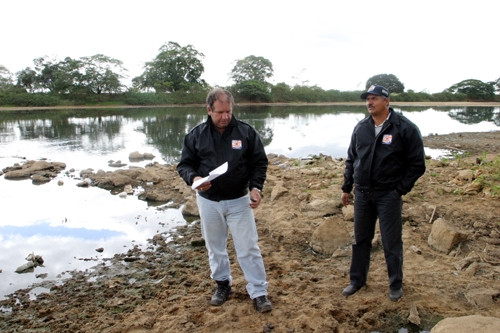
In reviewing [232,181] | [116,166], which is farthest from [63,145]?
[232,181]

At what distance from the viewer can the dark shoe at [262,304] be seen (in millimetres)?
2941

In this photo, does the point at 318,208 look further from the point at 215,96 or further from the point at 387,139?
the point at 215,96

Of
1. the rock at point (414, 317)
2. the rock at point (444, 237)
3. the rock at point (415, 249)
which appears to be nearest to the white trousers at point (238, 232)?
the rock at point (414, 317)

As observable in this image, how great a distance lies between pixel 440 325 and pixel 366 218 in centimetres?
94

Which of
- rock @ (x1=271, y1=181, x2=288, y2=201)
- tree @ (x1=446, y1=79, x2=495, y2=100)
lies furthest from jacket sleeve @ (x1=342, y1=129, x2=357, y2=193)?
tree @ (x1=446, y1=79, x2=495, y2=100)

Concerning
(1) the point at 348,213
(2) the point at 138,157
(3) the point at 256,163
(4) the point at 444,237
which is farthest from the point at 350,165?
(2) the point at 138,157

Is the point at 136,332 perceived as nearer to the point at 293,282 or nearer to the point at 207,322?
the point at 207,322

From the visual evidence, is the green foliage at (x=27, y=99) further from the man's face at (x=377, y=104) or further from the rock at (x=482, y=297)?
the rock at (x=482, y=297)

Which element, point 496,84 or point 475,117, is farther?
point 496,84

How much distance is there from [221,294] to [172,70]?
5990 centimetres

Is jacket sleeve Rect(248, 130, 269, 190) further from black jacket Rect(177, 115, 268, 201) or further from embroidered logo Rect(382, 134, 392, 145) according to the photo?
embroidered logo Rect(382, 134, 392, 145)

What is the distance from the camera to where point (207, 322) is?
2871 millimetres

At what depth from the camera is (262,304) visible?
2.96 m

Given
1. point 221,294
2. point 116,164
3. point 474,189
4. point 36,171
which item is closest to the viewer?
point 221,294
